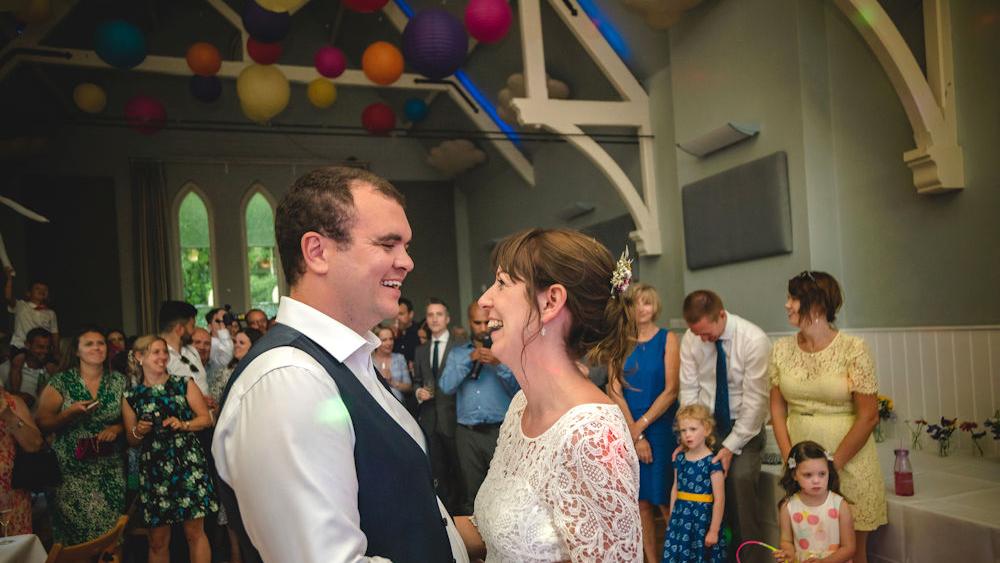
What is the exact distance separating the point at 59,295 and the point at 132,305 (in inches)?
39.5

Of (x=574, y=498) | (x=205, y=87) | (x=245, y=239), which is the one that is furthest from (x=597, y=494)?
(x=245, y=239)

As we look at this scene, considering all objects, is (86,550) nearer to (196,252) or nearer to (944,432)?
(944,432)

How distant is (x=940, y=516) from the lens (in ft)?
9.39

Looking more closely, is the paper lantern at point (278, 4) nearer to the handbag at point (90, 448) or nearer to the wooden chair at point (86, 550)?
the handbag at point (90, 448)

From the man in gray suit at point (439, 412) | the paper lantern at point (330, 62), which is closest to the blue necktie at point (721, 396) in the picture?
the man in gray suit at point (439, 412)

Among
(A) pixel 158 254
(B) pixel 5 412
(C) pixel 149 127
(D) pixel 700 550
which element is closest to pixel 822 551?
(D) pixel 700 550

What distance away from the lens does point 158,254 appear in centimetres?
1104

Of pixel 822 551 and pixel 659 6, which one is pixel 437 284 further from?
pixel 822 551

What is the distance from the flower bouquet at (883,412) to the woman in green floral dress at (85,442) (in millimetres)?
4448

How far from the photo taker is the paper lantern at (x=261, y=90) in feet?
21.6

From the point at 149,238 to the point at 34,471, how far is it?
8.58 meters

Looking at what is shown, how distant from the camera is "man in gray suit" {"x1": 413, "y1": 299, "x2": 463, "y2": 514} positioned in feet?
16.4

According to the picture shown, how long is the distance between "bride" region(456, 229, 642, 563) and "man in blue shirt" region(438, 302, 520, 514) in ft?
8.78

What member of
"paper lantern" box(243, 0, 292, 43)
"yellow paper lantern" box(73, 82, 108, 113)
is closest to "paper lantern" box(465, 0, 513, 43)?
"paper lantern" box(243, 0, 292, 43)
